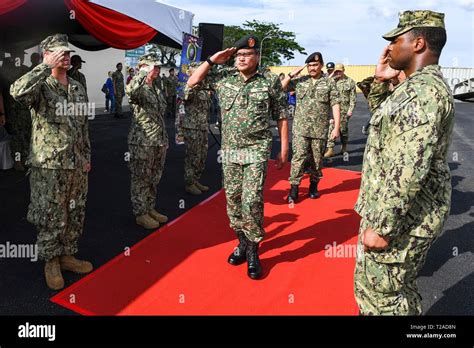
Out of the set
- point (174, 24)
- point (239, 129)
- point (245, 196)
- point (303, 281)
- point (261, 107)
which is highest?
point (174, 24)

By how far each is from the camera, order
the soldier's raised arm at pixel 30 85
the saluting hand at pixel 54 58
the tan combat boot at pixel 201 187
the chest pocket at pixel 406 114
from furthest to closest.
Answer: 1. the tan combat boot at pixel 201 187
2. the saluting hand at pixel 54 58
3. the soldier's raised arm at pixel 30 85
4. the chest pocket at pixel 406 114

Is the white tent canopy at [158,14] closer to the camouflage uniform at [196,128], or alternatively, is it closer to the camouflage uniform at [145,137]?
the camouflage uniform at [196,128]

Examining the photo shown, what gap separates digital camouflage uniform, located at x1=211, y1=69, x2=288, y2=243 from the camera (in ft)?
10.5

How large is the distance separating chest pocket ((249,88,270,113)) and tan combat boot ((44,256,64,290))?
2.13 meters

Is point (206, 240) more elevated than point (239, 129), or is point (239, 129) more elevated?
point (239, 129)

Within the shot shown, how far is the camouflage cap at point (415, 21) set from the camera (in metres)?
1.72

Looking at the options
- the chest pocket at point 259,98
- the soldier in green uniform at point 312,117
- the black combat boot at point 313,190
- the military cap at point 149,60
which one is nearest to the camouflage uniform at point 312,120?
the soldier in green uniform at point 312,117

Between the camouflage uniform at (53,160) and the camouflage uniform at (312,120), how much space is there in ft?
10.2

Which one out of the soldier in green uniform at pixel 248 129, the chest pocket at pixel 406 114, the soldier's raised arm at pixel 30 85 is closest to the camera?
the chest pocket at pixel 406 114

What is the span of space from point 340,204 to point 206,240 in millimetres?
2304
